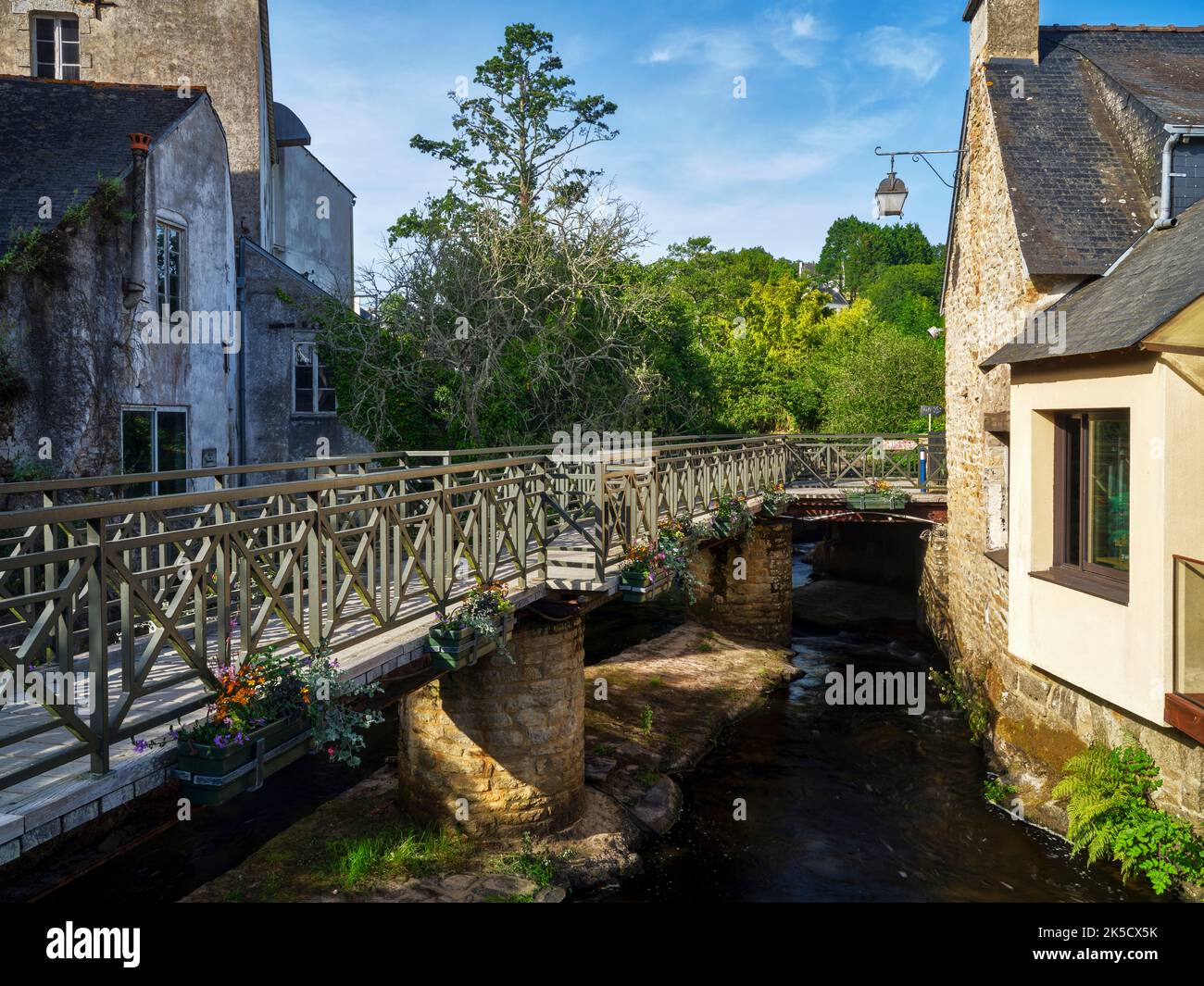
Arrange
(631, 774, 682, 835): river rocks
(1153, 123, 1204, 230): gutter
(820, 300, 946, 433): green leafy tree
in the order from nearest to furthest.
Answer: (1153, 123, 1204, 230): gutter
(631, 774, 682, 835): river rocks
(820, 300, 946, 433): green leafy tree

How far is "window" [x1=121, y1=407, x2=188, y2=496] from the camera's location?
44.8 feet

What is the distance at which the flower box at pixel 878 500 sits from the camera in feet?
65.0

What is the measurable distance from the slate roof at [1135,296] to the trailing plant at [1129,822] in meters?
4.15

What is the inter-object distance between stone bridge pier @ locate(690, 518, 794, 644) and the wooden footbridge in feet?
23.9

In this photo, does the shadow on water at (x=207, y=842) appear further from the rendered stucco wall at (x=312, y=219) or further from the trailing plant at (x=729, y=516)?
the rendered stucco wall at (x=312, y=219)

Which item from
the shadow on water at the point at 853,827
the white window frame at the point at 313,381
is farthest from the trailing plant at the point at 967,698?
the white window frame at the point at 313,381

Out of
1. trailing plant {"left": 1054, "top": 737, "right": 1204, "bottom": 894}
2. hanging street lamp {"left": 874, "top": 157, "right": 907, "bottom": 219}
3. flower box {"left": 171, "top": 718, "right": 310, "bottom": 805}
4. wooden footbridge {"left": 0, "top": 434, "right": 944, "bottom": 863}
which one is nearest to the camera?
wooden footbridge {"left": 0, "top": 434, "right": 944, "bottom": 863}

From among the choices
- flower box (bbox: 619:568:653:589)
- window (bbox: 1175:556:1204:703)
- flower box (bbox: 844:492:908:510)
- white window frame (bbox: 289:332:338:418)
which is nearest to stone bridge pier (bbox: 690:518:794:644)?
flower box (bbox: 844:492:908:510)

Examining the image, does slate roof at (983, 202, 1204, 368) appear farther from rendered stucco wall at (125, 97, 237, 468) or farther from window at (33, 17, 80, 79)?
window at (33, 17, 80, 79)

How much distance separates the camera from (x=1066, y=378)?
1025cm

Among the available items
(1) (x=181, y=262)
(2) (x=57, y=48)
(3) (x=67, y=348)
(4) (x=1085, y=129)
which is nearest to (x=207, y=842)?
(3) (x=67, y=348)

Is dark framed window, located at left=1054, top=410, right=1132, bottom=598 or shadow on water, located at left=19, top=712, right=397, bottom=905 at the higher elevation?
dark framed window, located at left=1054, top=410, right=1132, bottom=598

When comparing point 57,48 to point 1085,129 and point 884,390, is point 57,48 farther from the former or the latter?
point 884,390
